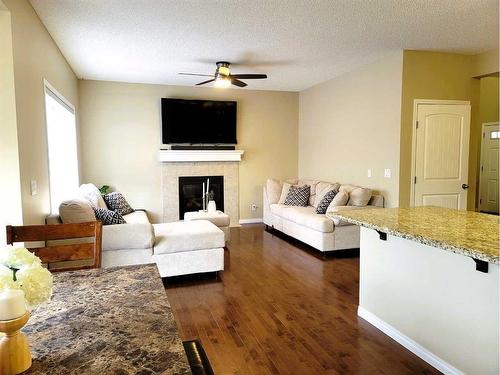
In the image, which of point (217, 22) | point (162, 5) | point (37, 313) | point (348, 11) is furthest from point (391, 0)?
point (37, 313)

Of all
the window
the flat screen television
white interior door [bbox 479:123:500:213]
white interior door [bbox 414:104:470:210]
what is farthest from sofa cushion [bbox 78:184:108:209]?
white interior door [bbox 479:123:500:213]

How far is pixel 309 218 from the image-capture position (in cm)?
503

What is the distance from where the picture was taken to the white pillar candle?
2.76 feet

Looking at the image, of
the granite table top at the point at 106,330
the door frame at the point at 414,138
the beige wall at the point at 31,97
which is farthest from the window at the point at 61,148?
the door frame at the point at 414,138

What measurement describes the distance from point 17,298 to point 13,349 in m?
0.13

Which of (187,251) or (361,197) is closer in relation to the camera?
(187,251)

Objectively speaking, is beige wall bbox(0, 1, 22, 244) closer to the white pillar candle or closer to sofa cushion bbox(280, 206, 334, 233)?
the white pillar candle

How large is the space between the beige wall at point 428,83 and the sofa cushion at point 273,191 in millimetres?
2332

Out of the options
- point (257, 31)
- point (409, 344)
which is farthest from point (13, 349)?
point (257, 31)

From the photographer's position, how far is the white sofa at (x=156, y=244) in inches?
139

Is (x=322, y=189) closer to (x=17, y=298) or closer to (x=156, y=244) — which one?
(x=156, y=244)

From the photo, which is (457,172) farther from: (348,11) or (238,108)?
(238,108)

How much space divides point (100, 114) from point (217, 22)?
11.8 ft

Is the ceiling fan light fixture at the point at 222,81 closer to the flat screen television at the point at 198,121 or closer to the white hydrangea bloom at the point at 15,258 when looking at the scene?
the flat screen television at the point at 198,121
